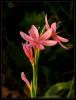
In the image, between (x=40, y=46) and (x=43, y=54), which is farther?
(x=43, y=54)

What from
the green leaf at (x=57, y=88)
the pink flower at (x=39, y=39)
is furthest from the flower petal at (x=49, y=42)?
the green leaf at (x=57, y=88)

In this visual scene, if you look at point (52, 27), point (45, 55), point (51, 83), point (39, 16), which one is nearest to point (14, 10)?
point (39, 16)

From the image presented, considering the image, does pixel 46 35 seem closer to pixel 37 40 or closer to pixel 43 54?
pixel 37 40

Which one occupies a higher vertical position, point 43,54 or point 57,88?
point 43,54

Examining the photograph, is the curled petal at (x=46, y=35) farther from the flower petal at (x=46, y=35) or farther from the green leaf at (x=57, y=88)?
the green leaf at (x=57, y=88)

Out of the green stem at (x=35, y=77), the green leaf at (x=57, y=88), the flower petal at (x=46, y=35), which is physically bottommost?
the green leaf at (x=57, y=88)

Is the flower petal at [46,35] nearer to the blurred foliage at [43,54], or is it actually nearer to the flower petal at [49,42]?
the flower petal at [49,42]

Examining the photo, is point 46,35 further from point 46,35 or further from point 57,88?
point 57,88

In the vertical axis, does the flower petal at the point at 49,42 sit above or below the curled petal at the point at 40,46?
above

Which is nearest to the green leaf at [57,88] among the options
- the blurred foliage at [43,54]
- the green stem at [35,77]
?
the blurred foliage at [43,54]

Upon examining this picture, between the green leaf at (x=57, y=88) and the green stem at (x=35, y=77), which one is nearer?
the green stem at (x=35, y=77)

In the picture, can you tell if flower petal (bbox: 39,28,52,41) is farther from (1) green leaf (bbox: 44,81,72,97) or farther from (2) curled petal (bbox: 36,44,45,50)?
(1) green leaf (bbox: 44,81,72,97)

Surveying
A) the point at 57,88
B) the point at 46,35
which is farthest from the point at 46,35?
the point at 57,88


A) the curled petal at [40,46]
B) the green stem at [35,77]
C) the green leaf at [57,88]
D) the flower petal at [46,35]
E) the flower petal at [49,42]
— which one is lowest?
the green leaf at [57,88]
